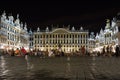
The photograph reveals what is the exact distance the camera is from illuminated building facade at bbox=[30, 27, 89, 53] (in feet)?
523

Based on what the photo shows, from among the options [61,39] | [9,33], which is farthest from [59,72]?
[61,39]

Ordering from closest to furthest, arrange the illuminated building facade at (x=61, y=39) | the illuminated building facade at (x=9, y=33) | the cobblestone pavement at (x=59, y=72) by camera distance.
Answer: the cobblestone pavement at (x=59, y=72) < the illuminated building facade at (x=9, y=33) < the illuminated building facade at (x=61, y=39)

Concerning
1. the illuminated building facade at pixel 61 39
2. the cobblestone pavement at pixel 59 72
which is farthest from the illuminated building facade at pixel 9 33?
the cobblestone pavement at pixel 59 72

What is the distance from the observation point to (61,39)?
160 metres

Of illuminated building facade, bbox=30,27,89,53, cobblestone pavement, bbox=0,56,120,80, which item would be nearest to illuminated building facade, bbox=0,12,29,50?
illuminated building facade, bbox=30,27,89,53

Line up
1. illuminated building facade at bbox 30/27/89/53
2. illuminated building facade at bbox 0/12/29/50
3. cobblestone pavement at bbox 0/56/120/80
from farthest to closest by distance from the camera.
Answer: illuminated building facade at bbox 30/27/89/53, illuminated building facade at bbox 0/12/29/50, cobblestone pavement at bbox 0/56/120/80

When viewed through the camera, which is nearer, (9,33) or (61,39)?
(9,33)

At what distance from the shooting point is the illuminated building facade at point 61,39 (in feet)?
523

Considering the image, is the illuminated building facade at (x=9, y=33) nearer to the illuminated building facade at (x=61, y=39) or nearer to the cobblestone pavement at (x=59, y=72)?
the illuminated building facade at (x=61, y=39)

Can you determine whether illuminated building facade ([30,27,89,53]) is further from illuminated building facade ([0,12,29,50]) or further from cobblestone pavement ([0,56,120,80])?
cobblestone pavement ([0,56,120,80])

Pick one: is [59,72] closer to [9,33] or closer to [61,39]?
[9,33]

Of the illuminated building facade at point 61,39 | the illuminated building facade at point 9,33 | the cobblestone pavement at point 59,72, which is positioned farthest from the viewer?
the illuminated building facade at point 61,39

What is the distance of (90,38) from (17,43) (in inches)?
2613

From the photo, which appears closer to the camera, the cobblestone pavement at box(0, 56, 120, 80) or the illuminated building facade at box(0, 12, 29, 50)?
the cobblestone pavement at box(0, 56, 120, 80)
